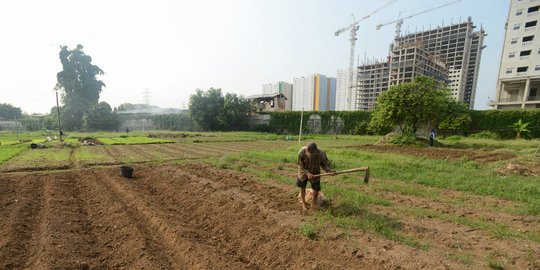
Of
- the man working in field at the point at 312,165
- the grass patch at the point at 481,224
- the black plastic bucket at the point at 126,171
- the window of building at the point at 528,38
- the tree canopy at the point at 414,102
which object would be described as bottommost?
the black plastic bucket at the point at 126,171

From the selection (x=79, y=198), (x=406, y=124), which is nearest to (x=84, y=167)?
(x=79, y=198)

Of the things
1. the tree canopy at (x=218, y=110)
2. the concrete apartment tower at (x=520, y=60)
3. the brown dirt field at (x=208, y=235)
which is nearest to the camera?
the brown dirt field at (x=208, y=235)

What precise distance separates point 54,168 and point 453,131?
33.0 metres

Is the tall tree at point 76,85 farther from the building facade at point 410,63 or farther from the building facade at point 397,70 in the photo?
the building facade at point 410,63

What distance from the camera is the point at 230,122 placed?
134 ft

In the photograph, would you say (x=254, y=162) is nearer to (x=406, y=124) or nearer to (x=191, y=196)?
(x=191, y=196)

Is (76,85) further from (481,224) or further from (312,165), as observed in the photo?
(481,224)

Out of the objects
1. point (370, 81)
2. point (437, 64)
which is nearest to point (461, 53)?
point (437, 64)

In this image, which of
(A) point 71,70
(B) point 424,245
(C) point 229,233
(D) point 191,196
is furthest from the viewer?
(A) point 71,70

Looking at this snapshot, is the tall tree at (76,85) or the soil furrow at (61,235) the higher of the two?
the tall tree at (76,85)

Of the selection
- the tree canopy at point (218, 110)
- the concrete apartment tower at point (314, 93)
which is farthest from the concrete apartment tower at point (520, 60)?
the concrete apartment tower at point (314, 93)

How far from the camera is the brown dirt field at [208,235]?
13.1 feet

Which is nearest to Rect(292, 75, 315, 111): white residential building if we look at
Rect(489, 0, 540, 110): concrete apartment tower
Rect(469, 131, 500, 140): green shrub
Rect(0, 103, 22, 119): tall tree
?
Rect(489, 0, 540, 110): concrete apartment tower

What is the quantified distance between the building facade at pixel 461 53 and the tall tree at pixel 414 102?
6953cm
